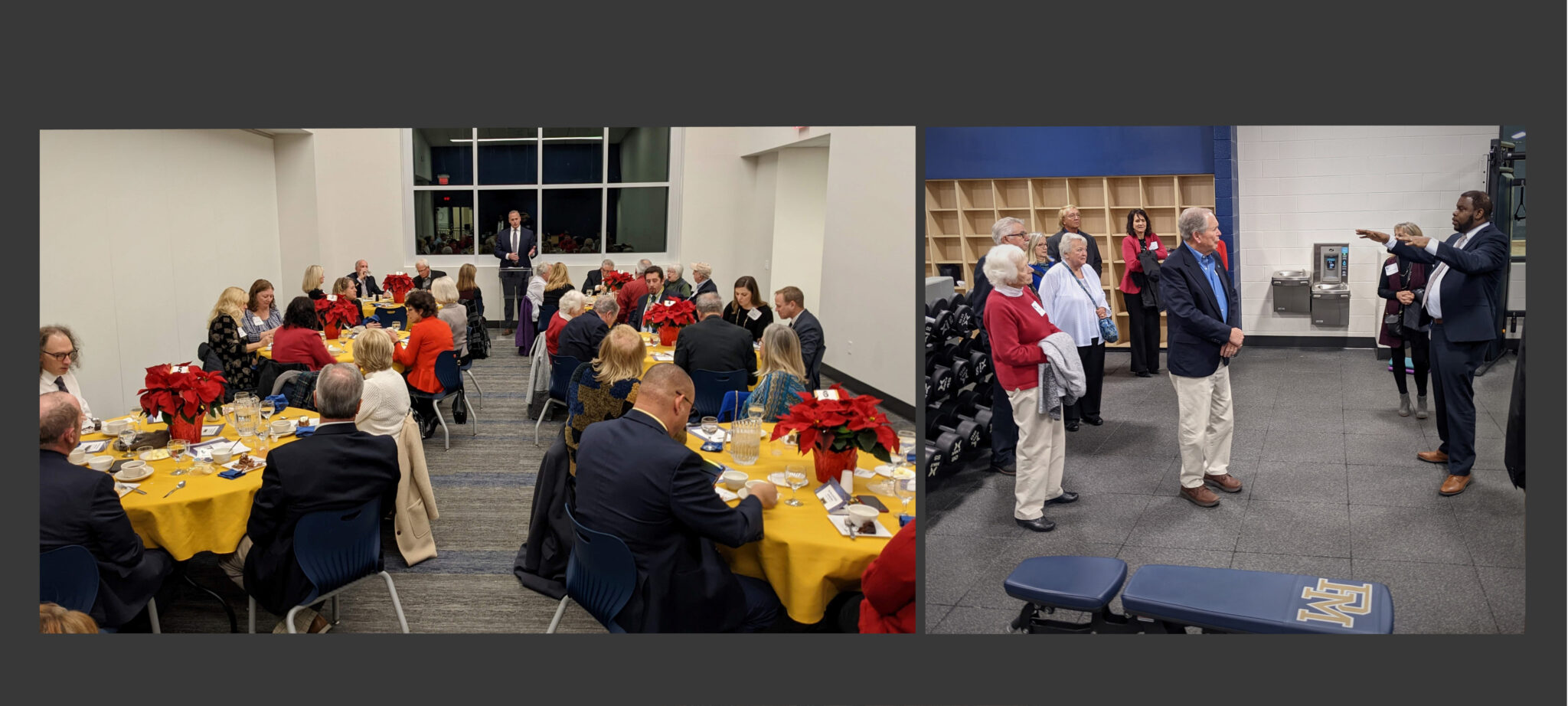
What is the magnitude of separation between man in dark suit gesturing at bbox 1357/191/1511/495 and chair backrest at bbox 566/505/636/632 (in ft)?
10.0

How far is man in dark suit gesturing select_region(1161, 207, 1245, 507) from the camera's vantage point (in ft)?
14.4

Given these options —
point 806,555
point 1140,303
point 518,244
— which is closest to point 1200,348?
point 806,555

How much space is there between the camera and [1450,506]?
13.7 ft

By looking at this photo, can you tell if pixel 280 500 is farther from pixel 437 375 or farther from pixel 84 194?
Answer: pixel 437 375

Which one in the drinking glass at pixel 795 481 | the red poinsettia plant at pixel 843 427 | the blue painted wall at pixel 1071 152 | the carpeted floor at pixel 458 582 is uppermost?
the blue painted wall at pixel 1071 152

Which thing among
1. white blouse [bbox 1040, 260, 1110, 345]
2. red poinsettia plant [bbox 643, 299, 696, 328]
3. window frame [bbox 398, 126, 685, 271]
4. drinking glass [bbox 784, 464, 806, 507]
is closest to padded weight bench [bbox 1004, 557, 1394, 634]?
drinking glass [bbox 784, 464, 806, 507]

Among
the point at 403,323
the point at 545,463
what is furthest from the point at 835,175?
the point at 545,463

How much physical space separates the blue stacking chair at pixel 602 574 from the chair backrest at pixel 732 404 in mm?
1837

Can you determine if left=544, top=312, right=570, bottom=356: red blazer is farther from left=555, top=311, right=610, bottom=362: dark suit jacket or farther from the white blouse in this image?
the white blouse

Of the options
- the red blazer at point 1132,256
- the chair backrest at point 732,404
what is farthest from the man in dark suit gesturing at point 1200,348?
the red blazer at point 1132,256

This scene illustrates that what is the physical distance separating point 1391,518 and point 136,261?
6.27 metres

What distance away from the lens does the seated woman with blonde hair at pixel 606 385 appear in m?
4.21

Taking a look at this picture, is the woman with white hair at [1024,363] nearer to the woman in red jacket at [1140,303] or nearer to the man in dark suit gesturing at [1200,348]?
the man in dark suit gesturing at [1200,348]

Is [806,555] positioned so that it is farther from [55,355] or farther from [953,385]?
[55,355]
